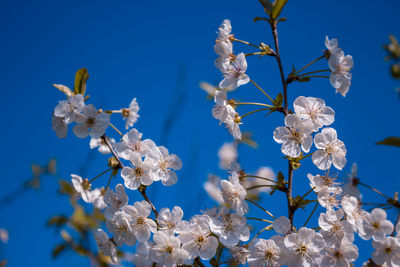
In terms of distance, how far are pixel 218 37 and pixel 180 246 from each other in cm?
129

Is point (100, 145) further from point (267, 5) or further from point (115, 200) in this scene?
point (267, 5)

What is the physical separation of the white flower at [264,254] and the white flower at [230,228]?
0.09m

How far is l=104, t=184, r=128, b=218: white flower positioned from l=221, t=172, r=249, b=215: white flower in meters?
0.59

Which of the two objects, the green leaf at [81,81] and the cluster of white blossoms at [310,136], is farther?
the green leaf at [81,81]

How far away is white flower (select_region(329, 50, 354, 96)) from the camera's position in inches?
81.5

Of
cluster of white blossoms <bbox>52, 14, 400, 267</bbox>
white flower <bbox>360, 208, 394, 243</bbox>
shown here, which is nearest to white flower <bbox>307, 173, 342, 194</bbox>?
cluster of white blossoms <bbox>52, 14, 400, 267</bbox>

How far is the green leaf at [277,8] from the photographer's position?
75.3 inches

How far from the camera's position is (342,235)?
177cm

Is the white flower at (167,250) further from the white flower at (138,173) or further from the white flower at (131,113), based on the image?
the white flower at (131,113)

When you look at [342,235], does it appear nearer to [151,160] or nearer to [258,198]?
[151,160]

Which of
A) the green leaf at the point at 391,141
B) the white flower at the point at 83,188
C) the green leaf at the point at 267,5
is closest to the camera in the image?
the green leaf at the point at 391,141

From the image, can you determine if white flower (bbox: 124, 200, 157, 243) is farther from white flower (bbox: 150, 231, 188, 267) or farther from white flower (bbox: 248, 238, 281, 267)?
white flower (bbox: 248, 238, 281, 267)

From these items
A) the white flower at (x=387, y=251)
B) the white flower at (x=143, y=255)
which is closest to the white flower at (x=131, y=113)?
the white flower at (x=143, y=255)

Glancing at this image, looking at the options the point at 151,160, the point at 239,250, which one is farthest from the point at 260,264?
the point at 151,160
